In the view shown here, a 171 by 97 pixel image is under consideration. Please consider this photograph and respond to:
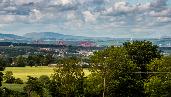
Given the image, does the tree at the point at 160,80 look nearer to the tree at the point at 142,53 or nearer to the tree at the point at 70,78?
the tree at the point at 142,53

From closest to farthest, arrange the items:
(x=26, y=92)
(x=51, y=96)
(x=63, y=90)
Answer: (x=63, y=90), (x=51, y=96), (x=26, y=92)

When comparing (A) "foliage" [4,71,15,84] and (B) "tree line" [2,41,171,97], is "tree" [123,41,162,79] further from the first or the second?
(A) "foliage" [4,71,15,84]

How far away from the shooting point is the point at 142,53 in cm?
10369

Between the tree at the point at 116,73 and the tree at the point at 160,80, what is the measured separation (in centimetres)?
469

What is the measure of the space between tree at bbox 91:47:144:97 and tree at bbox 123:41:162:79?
6.60m

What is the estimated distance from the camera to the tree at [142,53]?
103 metres

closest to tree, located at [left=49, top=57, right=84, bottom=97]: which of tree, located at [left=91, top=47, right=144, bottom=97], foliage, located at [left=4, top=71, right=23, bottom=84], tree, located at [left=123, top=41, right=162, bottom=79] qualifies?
tree, located at [left=91, top=47, right=144, bottom=97]

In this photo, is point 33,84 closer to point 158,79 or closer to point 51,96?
point 51,96

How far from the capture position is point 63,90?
91125 millimetres

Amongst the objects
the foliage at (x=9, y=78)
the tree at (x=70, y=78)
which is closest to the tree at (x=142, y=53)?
the tree at (x=70, y=78)

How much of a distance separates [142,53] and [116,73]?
14487mm

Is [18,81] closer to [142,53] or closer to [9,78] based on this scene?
[9,78]

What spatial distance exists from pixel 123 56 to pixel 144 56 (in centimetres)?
952

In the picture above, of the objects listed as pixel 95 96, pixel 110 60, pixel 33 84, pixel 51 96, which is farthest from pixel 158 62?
pixel 33 84
